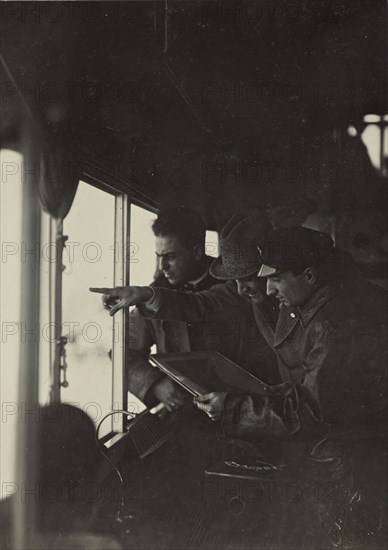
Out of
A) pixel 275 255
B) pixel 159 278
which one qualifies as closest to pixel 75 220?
pixel 159 278

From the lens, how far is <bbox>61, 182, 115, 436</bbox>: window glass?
1.52 metres

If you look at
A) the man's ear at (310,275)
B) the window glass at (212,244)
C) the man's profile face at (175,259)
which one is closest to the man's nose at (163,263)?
the man's profile face at (175,259)

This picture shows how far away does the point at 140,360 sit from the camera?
1513mm

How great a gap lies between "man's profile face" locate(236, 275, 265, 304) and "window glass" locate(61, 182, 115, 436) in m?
0.32

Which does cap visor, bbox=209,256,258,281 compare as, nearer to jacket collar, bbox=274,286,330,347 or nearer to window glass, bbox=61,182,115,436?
jacket collar, bbox=274,286,330,347

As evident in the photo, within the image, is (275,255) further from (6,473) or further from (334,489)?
(6,473)

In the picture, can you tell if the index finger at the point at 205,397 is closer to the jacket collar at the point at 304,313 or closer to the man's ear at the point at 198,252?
the jacket collar at the point at 304,313

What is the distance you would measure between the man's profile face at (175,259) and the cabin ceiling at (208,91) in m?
0.09

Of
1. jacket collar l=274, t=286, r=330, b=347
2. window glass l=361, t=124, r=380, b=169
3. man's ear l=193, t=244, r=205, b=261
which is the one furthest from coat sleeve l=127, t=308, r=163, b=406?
window glass l=361, t=124, r=380, b=169

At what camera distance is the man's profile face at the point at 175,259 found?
1.50 m

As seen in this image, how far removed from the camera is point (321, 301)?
1.47 meters

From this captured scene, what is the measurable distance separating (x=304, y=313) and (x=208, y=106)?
531 millimetres

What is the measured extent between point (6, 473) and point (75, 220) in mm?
645

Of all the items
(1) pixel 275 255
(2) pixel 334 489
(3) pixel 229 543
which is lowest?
(3) pixel 229 543
